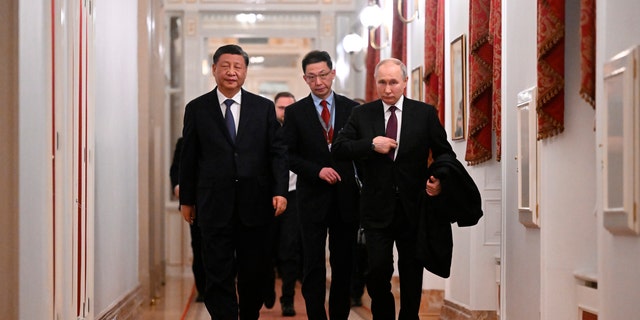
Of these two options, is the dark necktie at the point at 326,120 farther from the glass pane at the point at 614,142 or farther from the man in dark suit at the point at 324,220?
the glass pane at the point at 614,142

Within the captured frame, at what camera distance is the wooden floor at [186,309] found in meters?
8.22

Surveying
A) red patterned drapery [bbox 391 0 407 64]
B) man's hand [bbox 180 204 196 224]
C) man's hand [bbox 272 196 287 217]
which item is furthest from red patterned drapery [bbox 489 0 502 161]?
red patterned drapery [bbox 391 0 407 64]

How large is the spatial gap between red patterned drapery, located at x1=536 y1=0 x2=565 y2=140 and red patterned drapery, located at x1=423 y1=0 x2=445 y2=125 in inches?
120

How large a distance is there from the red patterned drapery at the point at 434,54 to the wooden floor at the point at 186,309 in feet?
5.75

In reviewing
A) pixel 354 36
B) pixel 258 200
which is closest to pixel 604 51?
pixel 258 200

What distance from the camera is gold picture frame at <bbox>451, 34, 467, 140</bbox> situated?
734 cm

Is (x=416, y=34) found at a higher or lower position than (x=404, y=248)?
higher

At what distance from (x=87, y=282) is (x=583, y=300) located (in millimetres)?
2847

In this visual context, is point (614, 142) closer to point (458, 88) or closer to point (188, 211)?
point (188, 211)

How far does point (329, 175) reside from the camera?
6.29 meters

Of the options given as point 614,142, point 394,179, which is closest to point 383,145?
point 394,179

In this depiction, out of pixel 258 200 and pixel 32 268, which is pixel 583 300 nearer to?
pixel 258 200

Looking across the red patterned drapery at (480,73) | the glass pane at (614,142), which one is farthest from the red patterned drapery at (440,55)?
the glass pane at (614,142)

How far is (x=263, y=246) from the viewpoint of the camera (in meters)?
6.11
